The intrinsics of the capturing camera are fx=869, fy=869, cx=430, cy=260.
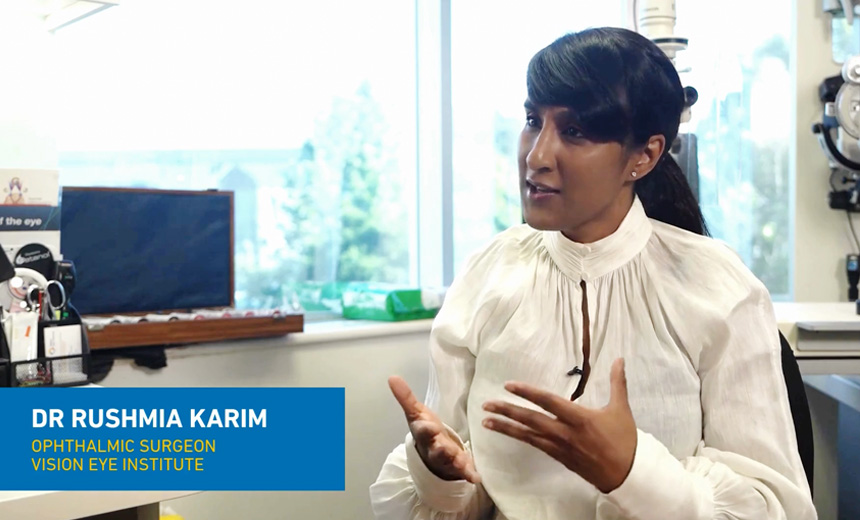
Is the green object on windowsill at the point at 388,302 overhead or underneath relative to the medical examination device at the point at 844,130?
underneath

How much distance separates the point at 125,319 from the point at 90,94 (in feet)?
1.78

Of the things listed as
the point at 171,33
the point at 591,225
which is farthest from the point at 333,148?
the point at 591,225

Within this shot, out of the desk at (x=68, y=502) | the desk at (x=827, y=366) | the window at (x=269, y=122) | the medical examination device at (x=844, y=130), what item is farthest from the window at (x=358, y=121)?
the desk at (x=68, y=502)

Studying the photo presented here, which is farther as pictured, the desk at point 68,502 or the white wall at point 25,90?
the white wall at point 25,90

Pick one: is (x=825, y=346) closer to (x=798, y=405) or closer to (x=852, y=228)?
(x=798, y=405)

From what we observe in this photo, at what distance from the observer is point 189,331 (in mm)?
1699

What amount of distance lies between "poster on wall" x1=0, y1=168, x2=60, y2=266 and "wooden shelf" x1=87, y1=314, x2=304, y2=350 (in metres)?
0.18

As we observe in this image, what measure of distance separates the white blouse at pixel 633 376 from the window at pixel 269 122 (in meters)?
1.08

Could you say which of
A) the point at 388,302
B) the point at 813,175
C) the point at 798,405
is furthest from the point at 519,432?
the point at 813,175

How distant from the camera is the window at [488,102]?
250 cm

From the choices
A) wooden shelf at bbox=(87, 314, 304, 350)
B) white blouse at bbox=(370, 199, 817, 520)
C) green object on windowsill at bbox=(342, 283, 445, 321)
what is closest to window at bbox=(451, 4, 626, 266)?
green object on windowsill at bbox=(342, 283, 445, 321)

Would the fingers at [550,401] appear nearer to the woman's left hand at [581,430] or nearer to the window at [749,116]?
the woman's left hand at [581,430]

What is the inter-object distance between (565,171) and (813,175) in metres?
1.76
